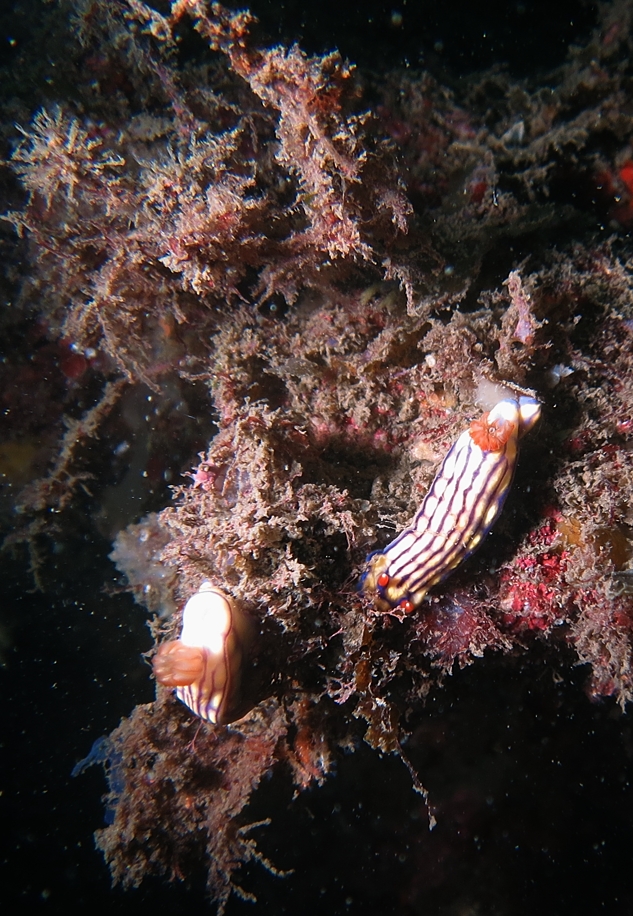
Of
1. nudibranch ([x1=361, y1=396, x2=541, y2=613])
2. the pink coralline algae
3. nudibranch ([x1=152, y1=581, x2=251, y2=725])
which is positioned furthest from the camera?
the pink coralline algae

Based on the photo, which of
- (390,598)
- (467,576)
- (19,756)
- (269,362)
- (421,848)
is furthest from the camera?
(19,756)

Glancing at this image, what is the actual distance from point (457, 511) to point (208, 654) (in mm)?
1542

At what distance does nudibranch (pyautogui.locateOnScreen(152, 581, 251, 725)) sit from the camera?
2.13 meters

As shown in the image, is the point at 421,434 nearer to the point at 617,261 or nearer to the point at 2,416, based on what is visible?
the point at 617,261

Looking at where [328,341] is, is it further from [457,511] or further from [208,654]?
[208,654]

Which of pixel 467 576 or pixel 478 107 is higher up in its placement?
pixel 478 107

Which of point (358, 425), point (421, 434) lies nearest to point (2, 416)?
point (358, 425)

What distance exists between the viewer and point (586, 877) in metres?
4.05

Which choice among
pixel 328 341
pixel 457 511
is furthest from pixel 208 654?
pixel 328 341

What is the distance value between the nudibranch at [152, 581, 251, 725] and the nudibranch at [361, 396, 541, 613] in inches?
31.9

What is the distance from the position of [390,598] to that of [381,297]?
212cm

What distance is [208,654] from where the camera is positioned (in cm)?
221

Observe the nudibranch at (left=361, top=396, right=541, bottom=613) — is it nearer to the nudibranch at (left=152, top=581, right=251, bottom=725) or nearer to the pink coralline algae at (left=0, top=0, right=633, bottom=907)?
the pink coralline algae at (left=0, top=0, right=633, bottom=907)

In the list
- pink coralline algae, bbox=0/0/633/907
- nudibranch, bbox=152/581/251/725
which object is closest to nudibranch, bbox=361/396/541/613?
pink coralline algae, bbox=0/0/633/907
